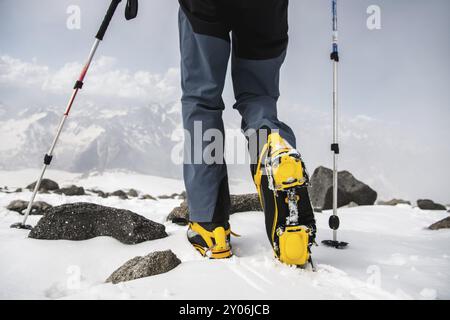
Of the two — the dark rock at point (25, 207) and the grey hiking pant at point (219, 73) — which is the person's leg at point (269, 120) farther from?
the dark rock at point (25, 207)

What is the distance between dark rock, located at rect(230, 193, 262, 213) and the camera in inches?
116

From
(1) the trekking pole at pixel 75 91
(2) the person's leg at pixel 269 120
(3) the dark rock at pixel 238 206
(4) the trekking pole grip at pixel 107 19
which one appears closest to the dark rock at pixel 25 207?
(1) the trekking pole at pixel 75 91

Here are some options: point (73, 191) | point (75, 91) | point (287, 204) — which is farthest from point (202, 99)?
point (73, 191)

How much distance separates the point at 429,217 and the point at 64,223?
11.4ft

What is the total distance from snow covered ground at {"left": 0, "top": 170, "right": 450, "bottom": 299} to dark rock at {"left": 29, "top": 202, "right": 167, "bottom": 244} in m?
0.07

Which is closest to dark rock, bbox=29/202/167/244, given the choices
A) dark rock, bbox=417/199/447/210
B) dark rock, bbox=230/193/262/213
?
dark rock, bbox=230/193/262/213

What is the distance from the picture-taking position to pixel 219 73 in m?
1.67

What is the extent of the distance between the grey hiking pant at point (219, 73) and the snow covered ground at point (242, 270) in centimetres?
36

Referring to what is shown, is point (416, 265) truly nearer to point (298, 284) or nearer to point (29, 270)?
point (298, 284)

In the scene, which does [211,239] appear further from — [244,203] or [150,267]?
[244,203]

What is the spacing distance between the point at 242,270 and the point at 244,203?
5.74ft

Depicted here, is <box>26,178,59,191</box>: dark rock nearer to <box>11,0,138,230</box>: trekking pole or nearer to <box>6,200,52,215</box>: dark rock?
<box>6,200,52,215</box>: dark rock

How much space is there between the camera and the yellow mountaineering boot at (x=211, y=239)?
1572 mm
